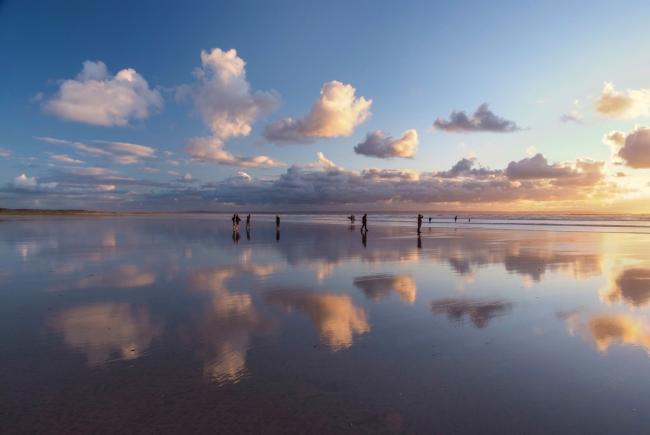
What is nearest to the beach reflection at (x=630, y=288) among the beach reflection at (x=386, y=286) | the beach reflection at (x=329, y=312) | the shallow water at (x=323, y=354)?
the shallow water at (x=323, y=354)

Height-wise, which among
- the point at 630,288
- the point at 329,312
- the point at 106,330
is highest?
the point at 106,330

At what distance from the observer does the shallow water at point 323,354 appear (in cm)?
517

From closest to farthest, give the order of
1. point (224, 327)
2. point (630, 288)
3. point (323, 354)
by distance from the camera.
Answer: point (323, 354), point (224, 327), point (630, 288)

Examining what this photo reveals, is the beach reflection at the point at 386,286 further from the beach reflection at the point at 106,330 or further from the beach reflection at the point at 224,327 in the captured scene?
the beach reflection at the point at 106,330

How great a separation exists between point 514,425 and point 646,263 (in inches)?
780

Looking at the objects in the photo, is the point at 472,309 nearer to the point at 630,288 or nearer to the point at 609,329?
the point at 609,329

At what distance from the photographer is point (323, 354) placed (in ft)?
23.7

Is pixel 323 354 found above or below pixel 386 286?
above

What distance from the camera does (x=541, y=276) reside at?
50.7 ft

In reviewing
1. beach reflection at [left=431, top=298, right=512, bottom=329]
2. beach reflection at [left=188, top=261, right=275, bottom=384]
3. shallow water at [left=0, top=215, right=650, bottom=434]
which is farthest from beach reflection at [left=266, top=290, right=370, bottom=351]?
beach reflection at [left=431, top=298, right=512, bottom=329]

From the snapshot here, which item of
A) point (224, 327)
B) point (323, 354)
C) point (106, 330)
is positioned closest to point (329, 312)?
point (224, 327)

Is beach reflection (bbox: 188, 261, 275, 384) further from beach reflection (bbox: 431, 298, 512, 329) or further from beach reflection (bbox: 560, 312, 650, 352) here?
beach reflection (bbox: 560, 312, 650, 352)

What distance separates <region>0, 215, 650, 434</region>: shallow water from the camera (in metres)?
5.17

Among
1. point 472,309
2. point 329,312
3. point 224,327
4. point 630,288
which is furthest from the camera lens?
point 630,288
